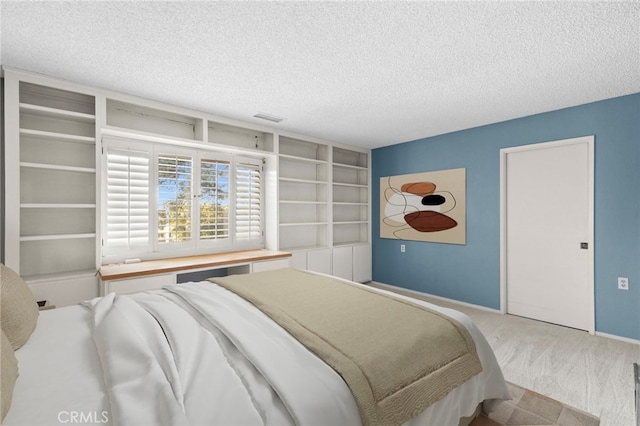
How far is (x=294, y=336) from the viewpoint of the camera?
4.42 ft

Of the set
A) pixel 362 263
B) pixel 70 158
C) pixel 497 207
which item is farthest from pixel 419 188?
pixel 70 158

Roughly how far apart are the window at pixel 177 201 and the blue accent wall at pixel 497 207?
2296 mm

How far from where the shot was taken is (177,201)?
3.41m

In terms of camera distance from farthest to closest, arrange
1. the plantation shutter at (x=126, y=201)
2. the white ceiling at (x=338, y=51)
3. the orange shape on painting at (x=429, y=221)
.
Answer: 1. the orange shape on painting at (x=429, y=221)
2. the plantation shutter at (x=126, y=201)
3. the white ceiling at (x=338, y=51)

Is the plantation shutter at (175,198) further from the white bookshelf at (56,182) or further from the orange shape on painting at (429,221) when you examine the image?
the orange shape on painting at (429,221)

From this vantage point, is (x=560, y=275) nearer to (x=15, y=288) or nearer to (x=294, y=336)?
(x=294, y=336)

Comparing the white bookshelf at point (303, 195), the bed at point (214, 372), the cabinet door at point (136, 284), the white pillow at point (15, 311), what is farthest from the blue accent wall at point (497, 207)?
the white pillow at point (15, 311)

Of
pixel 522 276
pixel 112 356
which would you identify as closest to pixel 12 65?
pixel 112 356

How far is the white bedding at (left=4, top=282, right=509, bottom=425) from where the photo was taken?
90cm

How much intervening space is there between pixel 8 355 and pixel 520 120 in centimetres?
453

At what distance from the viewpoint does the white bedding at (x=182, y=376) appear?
0.90 metres

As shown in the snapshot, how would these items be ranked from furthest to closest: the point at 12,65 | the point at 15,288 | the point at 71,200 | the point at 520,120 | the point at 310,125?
1. the point at 310,125
2. the point at 520,120
3. the point at 71,200
4. the point at 12,65
5. the point at 15,288

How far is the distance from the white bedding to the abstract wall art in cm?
275

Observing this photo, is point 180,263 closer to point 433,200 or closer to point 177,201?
point 177,201
